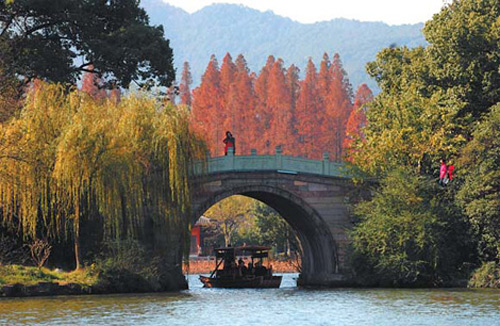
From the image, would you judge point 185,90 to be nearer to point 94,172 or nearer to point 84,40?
point 84,40

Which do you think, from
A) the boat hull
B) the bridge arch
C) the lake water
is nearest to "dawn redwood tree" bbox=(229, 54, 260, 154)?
the boat hull

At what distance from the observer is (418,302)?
94.6 feet

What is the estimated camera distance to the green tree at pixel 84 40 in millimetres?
37219

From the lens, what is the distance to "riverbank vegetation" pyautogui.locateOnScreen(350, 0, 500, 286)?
1398 inches

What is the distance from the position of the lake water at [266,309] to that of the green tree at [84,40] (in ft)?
32.0

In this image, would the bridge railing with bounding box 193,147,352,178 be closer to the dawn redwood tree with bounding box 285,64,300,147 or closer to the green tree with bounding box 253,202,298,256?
the green tree with bounding box 253,202,298,256

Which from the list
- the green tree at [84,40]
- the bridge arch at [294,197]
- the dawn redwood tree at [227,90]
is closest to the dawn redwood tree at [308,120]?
the dawn redwood tree at [227,90]

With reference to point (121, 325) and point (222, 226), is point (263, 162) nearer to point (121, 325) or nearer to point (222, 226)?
point (121, 325)

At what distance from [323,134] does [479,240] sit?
192 ft

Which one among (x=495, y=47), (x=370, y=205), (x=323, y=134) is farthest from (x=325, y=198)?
(x=323, y=134)

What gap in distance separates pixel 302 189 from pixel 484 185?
286 inches

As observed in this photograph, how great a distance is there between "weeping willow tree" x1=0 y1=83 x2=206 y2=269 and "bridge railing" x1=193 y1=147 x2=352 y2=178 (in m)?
3.58

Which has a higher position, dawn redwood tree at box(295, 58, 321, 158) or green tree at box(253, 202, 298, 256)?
dawn redwood tree at box(295, 58, 321, 158)

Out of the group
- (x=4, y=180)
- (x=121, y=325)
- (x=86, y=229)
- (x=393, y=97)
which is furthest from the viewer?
(x=393, y=97)
